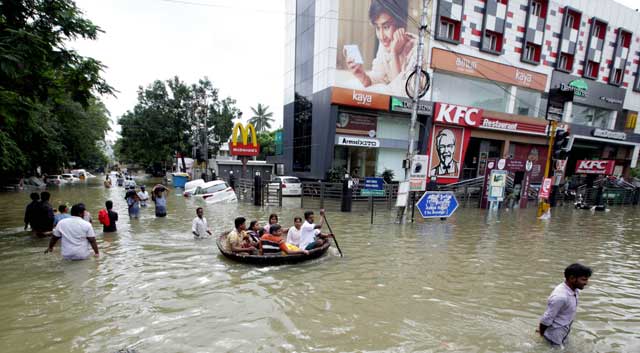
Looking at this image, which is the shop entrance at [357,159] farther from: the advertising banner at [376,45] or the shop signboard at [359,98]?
the advertising banner at [376,45]

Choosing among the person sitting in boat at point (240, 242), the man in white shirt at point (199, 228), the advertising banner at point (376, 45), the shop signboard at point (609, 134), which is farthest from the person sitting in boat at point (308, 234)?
the shop signboard at point (609, 134)

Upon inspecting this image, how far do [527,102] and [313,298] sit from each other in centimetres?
2945

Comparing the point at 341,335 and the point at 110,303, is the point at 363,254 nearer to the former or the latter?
the point at 341,335

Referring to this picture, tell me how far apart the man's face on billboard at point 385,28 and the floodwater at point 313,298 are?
15.3 meters

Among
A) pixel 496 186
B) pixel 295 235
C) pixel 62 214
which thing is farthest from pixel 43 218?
pixel 496 186

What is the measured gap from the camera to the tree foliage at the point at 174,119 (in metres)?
33.2

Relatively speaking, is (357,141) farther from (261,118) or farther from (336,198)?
(261,118)

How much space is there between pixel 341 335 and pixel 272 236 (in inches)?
131

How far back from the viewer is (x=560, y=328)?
363cm

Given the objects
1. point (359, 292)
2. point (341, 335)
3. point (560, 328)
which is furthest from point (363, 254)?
point (560, 328)

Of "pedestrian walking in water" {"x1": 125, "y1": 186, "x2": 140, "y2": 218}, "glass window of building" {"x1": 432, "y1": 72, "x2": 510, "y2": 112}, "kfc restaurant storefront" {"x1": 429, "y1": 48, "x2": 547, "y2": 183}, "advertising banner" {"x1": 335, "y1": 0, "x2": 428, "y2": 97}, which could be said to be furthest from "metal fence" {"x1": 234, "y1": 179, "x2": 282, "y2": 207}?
"glass window of building" {"x1": 432, "y1": 72, "x2": 510, "y2": 112}

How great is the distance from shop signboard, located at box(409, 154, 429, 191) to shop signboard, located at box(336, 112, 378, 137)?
29.5 feet

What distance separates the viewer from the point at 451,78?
2309 centimetres

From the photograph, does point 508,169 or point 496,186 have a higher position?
point 508,169
